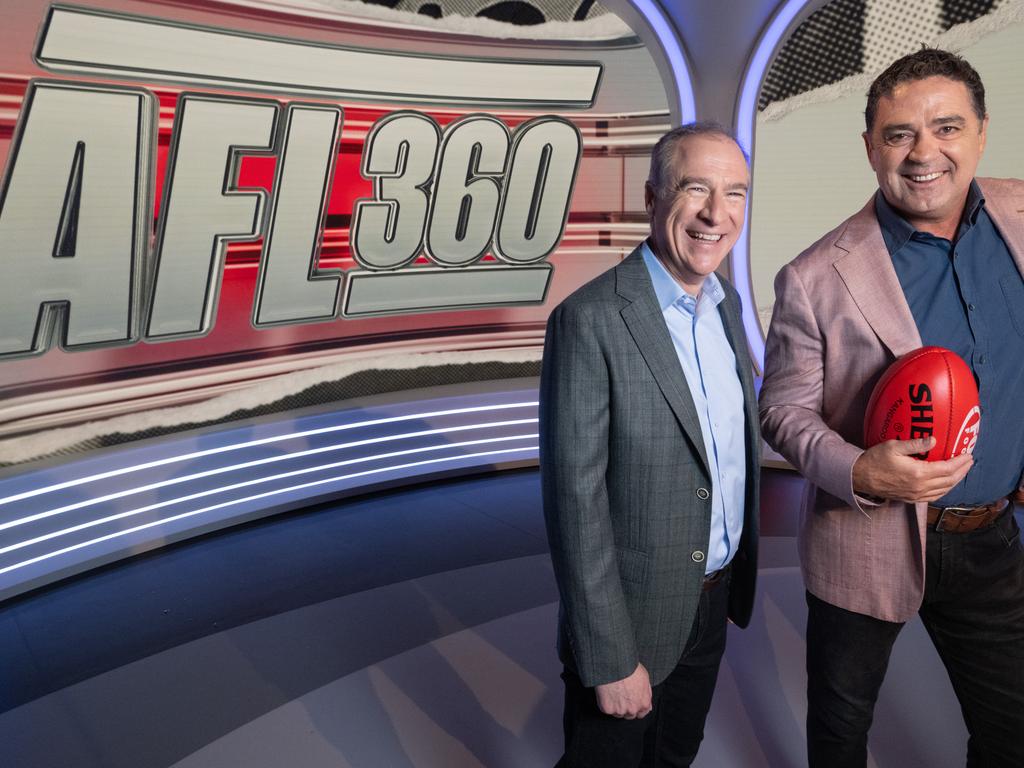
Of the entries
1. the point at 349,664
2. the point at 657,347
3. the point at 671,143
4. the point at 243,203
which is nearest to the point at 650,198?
the point at 671,143

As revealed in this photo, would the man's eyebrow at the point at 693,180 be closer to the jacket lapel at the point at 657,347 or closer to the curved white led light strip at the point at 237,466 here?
the jacket lapel at the point at 657,347

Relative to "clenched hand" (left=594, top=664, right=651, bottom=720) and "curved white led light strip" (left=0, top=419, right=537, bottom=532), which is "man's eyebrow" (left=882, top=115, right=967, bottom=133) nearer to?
"clenched hand" (left=594, top=664, right=651, bottom=720)

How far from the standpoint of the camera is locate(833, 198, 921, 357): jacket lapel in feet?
4.97

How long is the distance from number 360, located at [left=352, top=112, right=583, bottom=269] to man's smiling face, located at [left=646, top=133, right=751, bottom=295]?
309cm

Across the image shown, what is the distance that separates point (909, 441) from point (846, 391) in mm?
189

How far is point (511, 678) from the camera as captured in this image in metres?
2.60

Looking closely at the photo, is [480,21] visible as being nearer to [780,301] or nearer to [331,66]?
[331,66]

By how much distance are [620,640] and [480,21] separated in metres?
3.72

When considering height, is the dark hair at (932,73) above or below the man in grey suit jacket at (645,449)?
above

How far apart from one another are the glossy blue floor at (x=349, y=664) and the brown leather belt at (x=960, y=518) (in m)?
0.90

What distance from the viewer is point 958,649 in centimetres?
161

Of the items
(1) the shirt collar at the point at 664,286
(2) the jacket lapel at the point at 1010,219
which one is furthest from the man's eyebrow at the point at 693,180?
(2) the jacket lapel at the point at 1010,219

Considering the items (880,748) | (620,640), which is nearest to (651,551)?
(620,640)

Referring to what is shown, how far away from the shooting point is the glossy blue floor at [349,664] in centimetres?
229
